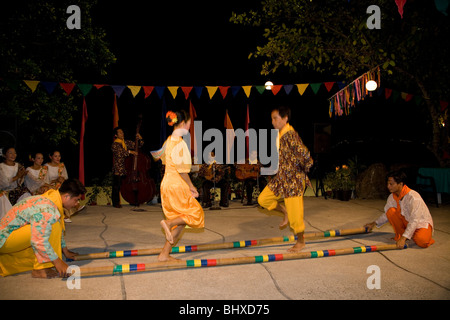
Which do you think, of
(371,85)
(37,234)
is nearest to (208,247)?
(37,234)

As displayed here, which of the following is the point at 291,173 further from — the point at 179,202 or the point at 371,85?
the point at 371,85

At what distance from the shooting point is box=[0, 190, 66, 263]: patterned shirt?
3320mm

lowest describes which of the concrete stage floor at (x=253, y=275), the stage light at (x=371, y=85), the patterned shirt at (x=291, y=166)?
the concrete stage floor at (x=253, y=275)

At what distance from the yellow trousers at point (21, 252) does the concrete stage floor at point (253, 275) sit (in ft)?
0.31

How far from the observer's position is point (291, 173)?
4559 millimetres

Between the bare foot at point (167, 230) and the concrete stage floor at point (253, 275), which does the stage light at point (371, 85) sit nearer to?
the concrete stage floor at point (253, 275)

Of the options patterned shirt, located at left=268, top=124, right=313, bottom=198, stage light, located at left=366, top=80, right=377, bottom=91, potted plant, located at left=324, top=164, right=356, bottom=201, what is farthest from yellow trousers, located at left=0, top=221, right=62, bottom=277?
potted plant, located at left=324, top=164, right=356, bottom=201

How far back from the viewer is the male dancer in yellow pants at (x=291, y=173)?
4.47 m

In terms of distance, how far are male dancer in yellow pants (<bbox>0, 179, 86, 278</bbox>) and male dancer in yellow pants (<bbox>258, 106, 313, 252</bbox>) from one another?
Result: 7.68 ft

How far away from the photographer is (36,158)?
6.71 metres

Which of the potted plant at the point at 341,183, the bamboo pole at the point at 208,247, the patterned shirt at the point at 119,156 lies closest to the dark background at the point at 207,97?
the potted plant at the point at 341,183

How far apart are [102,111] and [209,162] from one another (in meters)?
10.3
